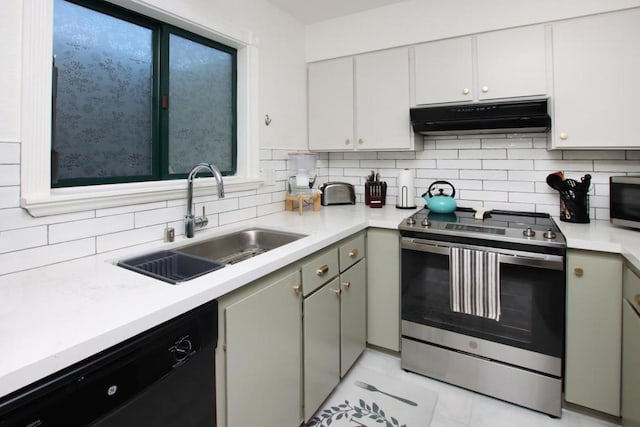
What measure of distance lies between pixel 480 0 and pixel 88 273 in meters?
2.60

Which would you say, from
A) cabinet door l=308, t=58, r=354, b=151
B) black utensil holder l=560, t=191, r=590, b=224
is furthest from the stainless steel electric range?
cabinet door l=308, t=58, r=354, b=151

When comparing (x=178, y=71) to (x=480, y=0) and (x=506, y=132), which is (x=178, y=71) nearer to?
Result: (x=480, y=0)

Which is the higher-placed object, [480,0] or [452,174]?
[480,0]

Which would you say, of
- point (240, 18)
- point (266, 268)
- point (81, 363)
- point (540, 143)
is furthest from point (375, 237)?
point (81, 363)

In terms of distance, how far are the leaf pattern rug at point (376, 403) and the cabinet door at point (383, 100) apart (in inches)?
61.1

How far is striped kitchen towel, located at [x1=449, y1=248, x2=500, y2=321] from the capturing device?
1870mm

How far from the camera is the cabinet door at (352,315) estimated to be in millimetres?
2055

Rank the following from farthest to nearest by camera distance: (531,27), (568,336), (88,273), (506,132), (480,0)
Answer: (506,132)
(480,0)
(531,27)
(568,336)
(88,273)

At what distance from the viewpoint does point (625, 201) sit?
6.19 ft

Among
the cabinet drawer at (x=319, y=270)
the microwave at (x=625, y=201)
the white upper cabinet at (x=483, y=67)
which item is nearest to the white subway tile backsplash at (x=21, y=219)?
the cabinet drawer at (x=319, y=270)

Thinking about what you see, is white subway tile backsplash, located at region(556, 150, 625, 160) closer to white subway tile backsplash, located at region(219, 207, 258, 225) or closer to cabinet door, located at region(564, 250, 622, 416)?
cabinet door, located at region(564, 250, 622, 416)

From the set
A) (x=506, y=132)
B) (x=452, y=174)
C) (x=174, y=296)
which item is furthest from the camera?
(x=452, y=174)

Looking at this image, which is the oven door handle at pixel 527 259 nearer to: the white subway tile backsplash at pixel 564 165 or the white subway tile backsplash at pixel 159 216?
the white subway tile backsplash at pixel 564 165

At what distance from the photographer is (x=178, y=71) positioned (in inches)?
77.9
